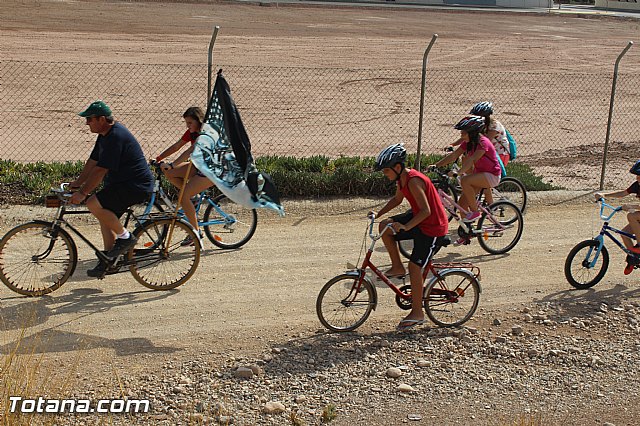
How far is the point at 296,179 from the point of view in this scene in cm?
1343

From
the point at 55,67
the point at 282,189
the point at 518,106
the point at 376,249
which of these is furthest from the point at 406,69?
the point at 376,249

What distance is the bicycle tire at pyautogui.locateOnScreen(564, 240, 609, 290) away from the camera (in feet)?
33.2

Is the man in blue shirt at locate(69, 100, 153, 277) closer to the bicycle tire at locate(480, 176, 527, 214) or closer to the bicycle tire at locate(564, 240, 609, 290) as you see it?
the bicycle tire at locate(564, 240, 609, 290)

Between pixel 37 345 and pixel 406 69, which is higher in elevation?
pixel 406 69

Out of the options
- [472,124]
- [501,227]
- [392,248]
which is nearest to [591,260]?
[501,227]

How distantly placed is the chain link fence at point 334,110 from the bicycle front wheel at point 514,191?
2065 mm

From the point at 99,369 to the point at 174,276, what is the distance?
221 centimetres

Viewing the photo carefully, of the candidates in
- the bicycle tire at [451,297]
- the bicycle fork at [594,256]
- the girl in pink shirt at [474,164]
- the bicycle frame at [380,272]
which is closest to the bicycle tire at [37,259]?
the bicycle frame at [380,272]

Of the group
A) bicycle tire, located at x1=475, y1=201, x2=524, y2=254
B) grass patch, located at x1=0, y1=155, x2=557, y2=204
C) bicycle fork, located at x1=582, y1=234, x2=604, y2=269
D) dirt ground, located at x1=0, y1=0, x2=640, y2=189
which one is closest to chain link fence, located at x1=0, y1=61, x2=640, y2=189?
dirt ground, located at x1=0, y1=0, x2=640, y2=189

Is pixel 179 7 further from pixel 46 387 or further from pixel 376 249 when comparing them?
pixel 46 387

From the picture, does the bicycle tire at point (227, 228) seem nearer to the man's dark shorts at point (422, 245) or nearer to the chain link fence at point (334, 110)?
the man's dark shorts at point (422, 245)

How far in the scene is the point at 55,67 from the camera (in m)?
25.4

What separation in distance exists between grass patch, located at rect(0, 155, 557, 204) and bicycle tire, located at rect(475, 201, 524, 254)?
2.50 m

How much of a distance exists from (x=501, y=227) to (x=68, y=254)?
17.9 ft
